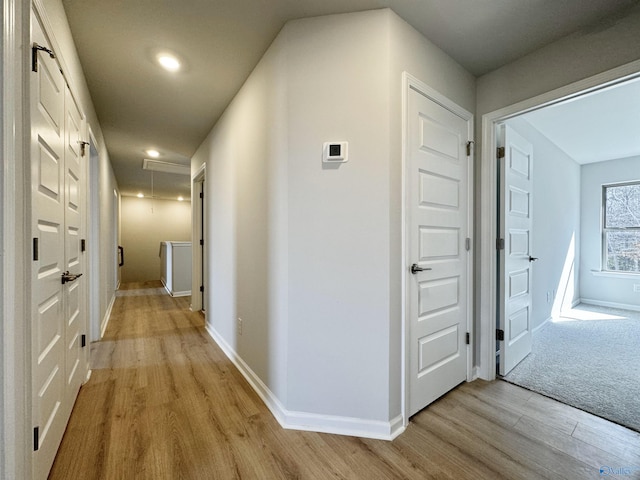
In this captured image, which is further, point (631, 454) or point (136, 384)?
point (136, 384)

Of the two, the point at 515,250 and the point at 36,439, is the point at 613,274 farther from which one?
the point at 36,439

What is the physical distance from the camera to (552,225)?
3.87 meters

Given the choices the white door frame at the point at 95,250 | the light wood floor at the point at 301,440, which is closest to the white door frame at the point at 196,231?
the white door frame at the point at 95,250

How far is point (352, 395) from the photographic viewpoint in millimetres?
1625

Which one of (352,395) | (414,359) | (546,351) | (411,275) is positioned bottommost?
(546,351)

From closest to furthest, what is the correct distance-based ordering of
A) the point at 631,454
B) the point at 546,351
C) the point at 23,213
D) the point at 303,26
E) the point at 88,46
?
1. the point at 23,213
2. the point at 631,454
3. the point at 303,26
4. the point at 88,46
5. the point at 546,351

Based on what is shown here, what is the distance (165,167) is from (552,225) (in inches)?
248

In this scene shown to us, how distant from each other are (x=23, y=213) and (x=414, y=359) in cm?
205

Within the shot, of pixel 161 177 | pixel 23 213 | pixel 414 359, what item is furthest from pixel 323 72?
pixel 161 177

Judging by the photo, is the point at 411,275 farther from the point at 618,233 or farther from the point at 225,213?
the point at 618,233

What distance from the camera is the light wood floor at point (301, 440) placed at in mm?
1356

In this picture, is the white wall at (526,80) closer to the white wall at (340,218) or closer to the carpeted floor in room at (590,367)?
the carpeted floor in room at (590,367)

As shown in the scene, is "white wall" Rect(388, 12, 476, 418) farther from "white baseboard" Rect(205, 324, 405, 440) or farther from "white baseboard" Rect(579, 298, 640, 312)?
"white baseboard" Rect(579, 298, 640, 312)

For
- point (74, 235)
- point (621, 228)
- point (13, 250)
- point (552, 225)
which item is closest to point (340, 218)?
point (13, 250)
